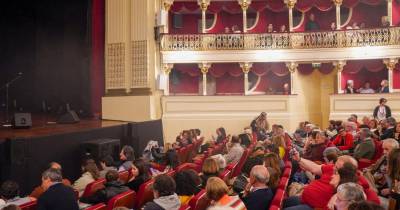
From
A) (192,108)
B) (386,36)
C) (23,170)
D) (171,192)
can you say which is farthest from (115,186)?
(386,36)

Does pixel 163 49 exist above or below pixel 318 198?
above

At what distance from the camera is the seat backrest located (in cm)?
395

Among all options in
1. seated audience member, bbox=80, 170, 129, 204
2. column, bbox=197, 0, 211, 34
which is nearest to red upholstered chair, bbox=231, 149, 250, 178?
seated audience member, bbox=80, 170, 129, 204

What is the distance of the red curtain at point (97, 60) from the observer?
547 inches

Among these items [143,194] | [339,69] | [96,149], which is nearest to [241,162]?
[96,149]

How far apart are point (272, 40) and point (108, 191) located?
1071 centimetres

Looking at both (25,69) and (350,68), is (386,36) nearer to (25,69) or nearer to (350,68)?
(350,68)

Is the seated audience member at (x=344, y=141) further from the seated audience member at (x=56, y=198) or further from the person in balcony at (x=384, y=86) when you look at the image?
the person in balcony at (x=384, y=86)

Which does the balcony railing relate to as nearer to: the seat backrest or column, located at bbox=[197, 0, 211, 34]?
column, located at bbox=[197, 0, 211, 34]

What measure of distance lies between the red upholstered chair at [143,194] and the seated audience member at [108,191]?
0.18 meters

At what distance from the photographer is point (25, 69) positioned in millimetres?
14000

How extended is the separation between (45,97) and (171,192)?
11.2m

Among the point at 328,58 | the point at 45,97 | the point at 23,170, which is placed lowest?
the point at 23,170

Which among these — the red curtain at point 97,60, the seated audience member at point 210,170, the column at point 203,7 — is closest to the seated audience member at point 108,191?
the seated audience member at point 210,170
